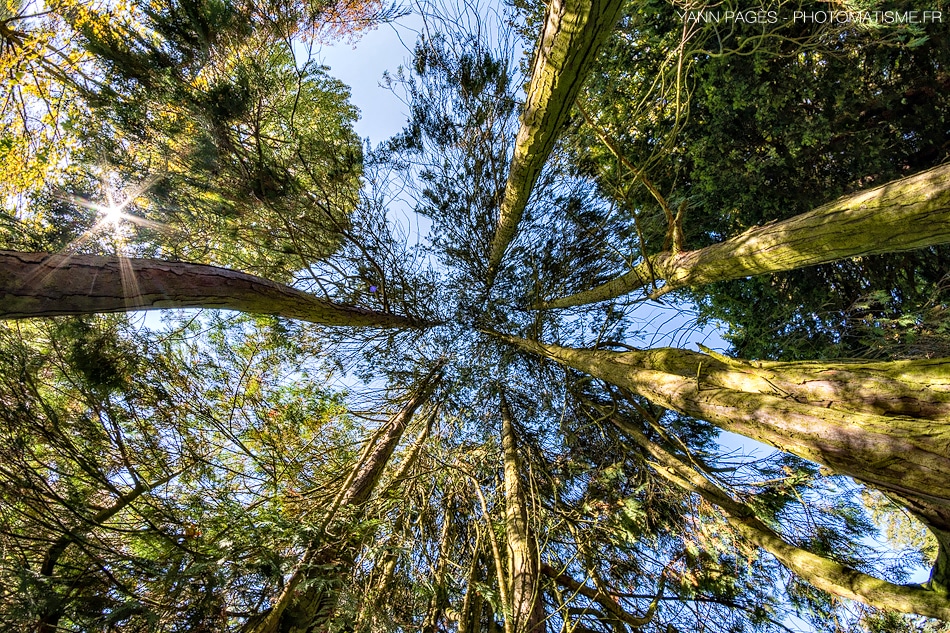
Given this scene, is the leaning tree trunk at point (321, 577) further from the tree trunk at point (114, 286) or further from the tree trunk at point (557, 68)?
the tree trunk at point (557, 68)

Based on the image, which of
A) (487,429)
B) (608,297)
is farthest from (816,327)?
(487,429)

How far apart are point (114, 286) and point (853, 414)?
3.15 meters

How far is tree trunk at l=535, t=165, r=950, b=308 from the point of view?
1.25 m

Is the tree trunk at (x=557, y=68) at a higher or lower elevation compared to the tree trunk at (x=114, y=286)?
higher

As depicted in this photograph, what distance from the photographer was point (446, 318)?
4.84 meters

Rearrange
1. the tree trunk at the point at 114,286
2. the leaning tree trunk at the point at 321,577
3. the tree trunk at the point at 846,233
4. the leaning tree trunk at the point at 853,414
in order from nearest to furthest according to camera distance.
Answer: the leaning tree trunk at the point at 853,414 < the tree trunk at the point at 846,233 < the tree trunk at the point at 114,286 < the leaning tree trunk at the point at 321,577

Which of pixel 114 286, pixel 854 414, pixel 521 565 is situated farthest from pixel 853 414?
pixel 114 286

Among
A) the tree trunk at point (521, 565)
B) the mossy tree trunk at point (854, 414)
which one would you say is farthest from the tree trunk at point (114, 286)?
the mossy tree trunk at point (854, 414)

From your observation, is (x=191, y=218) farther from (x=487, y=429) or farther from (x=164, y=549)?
(x=487, y=429)

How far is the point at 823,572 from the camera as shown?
5.39 ft

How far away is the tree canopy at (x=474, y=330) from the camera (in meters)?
1.51

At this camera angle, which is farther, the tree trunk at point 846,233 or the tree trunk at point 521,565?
the tree trunk at point 521,565

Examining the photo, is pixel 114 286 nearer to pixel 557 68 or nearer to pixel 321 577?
pixel 321 577

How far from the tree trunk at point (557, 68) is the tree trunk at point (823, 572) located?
9.04ft
